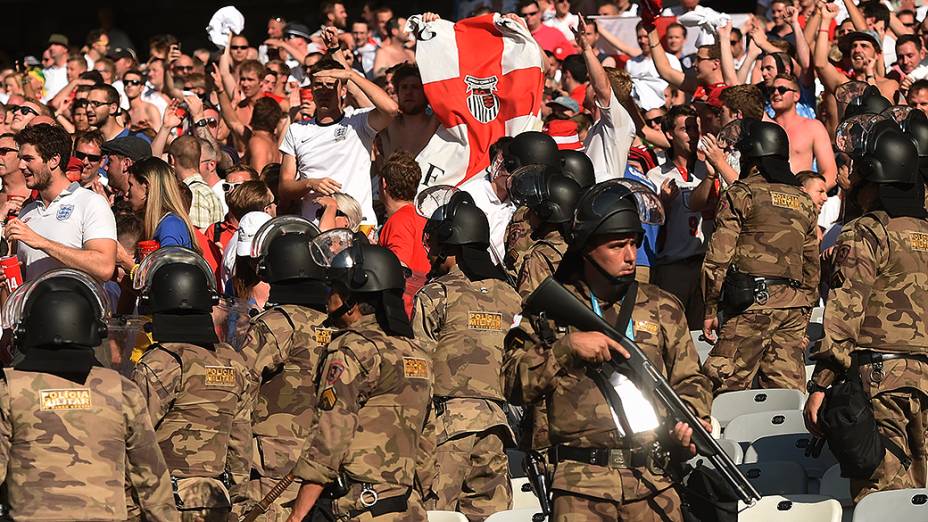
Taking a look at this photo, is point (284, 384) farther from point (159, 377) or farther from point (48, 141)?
point (48, 141)

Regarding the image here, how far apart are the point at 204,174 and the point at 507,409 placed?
3942 millimetres

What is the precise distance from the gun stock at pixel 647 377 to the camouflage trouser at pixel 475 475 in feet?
7.36

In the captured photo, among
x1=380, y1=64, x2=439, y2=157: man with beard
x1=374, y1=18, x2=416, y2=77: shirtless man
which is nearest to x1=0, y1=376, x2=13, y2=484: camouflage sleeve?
x1=380, y1=64, x2=439, y2=157: man with beard

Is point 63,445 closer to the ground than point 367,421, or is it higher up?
higher up

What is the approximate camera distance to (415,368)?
21.8 ft

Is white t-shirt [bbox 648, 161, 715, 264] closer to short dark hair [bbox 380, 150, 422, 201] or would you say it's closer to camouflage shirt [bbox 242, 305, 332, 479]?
short dark hair [bbox 380, 150, 422, 201]

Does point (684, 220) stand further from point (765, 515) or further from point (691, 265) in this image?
point (765, 515)

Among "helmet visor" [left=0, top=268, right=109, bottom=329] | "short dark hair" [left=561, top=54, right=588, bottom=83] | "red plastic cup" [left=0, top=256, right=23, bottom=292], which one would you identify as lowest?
"short dark hair" [left=561, top=54, right=588, bottom=83]

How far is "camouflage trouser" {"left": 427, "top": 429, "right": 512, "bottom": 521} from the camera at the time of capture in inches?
318

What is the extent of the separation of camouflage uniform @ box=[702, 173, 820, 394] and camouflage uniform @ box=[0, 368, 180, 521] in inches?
172

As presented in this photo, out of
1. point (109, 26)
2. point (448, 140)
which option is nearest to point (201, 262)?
point (448, 140)

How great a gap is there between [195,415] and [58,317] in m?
1.27

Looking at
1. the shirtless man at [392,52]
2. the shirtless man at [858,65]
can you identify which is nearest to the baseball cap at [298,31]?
the shirtless man at [392,52]

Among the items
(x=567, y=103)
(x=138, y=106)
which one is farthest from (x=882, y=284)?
(x=138, y=106)
